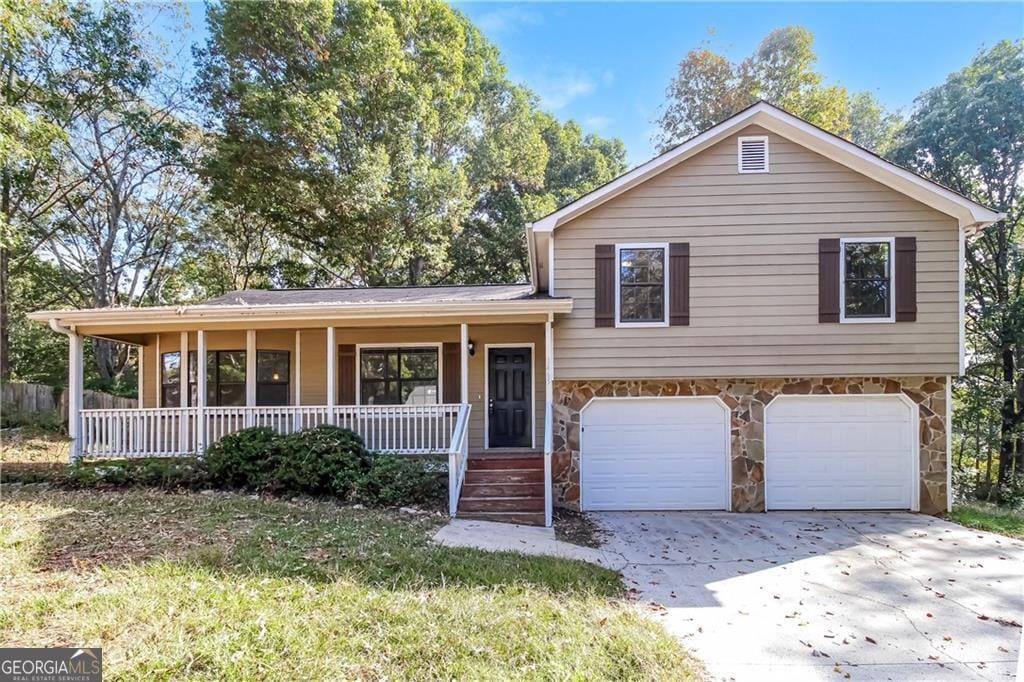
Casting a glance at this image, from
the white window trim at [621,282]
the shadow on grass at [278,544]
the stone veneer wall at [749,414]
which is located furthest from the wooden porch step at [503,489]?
the white window trim at [621,282]

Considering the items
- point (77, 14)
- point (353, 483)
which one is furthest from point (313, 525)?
point (77, 14)

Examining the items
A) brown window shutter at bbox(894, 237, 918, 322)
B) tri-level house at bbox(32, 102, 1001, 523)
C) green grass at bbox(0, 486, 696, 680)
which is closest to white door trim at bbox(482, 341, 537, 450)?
tri-level house at bbox(32, 102, 1001, 523)

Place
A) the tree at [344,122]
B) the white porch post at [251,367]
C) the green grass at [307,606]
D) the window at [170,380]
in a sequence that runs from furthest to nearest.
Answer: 1. the tree at [344,122]
2. the window at [170,380]
3. the white porch post at [251,367]
4. the green grass at [307,606]

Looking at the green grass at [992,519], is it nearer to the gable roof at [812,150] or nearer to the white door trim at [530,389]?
the gable roof at [812,150]

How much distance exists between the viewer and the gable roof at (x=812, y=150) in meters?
7.86

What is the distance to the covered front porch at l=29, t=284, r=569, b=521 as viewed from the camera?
8.52 metres

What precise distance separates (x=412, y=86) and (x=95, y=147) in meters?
10.9

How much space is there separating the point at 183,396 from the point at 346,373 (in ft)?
10.7

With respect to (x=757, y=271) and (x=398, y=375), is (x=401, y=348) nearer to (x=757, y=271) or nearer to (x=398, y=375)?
(x=398, y=375)

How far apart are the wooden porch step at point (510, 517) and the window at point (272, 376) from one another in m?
5.34

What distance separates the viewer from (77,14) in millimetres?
13594

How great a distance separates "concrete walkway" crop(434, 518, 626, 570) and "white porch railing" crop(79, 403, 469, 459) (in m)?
2.16

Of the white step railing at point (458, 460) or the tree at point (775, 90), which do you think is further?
the tree at point (775, 90)

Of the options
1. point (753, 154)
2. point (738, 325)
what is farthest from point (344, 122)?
point (738, 325)
